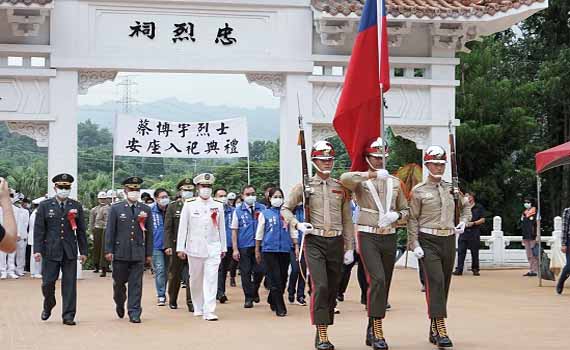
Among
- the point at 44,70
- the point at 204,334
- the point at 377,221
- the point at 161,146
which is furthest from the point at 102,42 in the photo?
the point at 377,221

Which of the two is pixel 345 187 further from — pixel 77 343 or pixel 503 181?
pixel 503 181

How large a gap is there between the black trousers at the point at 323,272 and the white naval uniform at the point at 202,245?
8.87 ft

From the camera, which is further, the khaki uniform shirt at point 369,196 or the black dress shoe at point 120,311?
the black dress shoe at point 120,311

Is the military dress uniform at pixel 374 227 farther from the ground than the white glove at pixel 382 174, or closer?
closer

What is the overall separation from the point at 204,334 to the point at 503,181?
15.2 m

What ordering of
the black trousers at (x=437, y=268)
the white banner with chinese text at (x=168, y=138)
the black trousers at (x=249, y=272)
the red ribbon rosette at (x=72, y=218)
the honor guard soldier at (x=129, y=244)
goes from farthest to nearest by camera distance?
the white banner with chinese text at (x=168, y=138) < the black trousers at (x=249, y=272) < the honor guard soldier at (x=129, y=244) < the red ribbon rosette at (x=72, y=218) < the black trousers at (x=437, y=268)

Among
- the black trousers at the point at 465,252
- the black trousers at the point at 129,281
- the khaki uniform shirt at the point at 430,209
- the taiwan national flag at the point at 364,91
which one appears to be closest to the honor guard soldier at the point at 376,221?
the khaki uniform shirt at the point at 430,209

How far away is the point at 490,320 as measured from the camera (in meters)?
11.0

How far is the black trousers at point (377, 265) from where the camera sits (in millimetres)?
8539

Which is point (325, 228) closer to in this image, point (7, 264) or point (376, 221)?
point (376, 221)

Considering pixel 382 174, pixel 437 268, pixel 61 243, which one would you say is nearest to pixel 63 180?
pixel 61 243

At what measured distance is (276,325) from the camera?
10633 mm

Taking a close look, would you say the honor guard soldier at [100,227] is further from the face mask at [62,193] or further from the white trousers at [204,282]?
the face mask at [62,193]

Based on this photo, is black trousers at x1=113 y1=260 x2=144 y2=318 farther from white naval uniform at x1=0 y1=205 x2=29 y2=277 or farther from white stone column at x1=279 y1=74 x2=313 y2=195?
white naval uniform at x1=0 y1=205 x2=29 y2=277
